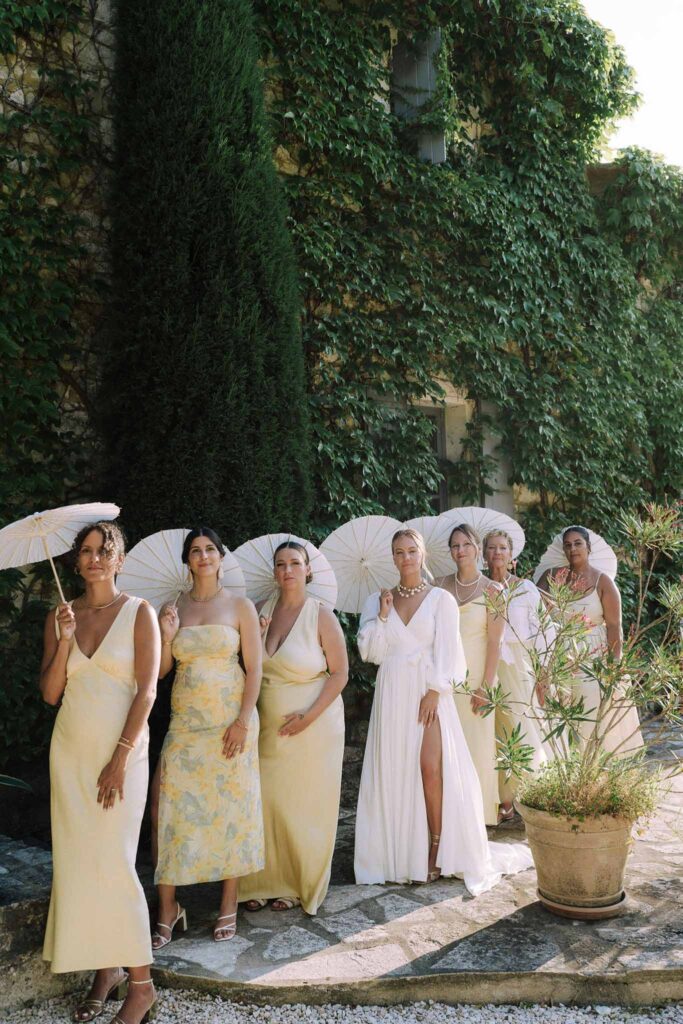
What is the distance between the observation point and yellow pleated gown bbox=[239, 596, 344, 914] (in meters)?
4.09

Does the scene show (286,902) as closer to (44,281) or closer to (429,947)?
(429,947)

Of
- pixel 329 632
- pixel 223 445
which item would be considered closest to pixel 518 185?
pixel 223 445

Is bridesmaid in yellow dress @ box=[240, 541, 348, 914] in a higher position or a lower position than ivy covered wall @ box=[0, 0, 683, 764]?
lower

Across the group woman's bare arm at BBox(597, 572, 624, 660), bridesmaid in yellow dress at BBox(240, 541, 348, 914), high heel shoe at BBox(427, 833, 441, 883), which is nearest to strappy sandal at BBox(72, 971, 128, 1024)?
bridesmaid in yellow dress at BBox(240, 541, 348, 914)

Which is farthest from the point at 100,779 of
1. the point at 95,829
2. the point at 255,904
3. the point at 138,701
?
the point at 255,904

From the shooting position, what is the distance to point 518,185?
27.7 ft

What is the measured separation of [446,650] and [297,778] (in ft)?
3.25

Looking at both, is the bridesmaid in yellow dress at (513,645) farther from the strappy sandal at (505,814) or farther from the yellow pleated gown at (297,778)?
the yellow pleated gown at (297,778)

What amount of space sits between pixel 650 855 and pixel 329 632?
2141 millimetres

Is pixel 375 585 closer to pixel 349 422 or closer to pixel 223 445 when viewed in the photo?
pixel 223 445

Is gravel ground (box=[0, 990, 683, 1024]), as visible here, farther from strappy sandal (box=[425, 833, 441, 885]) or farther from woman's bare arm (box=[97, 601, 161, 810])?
strappy sandal (box=[425, 833, 441, 885])

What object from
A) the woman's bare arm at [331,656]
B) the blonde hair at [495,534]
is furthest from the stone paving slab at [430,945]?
the blonde hair at [495,534]

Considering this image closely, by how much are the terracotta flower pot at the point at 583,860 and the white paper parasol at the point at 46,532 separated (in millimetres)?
2271

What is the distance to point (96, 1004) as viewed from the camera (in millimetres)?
3236
